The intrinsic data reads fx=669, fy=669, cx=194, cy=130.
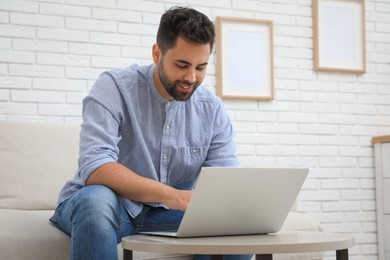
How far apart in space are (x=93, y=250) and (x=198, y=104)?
30.3 inches

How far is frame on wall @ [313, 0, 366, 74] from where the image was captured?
3.83 m


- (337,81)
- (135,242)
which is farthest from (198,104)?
(337,81)

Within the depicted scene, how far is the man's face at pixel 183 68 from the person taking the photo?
205 centimetres

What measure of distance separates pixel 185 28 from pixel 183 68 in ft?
0.41

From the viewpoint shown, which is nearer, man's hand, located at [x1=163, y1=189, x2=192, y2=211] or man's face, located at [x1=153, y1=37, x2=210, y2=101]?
man's hand, located at [x1=163, y1=189, x2=192, y2=211]

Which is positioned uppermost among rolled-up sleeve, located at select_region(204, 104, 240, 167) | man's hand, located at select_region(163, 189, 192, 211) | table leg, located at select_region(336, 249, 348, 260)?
rolled-up sleeve, located at select_region(204, 104, 240, 167)

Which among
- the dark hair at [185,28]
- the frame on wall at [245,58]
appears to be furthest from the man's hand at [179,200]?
the frame on wall at [245,58]

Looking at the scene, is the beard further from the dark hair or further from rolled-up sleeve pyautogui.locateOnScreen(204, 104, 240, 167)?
rolled-up sleeve pyautogui.locateOnScreen(204, 104, 240, 167)

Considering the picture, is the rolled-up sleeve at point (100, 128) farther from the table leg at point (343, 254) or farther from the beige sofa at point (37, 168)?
the table leg at point (343, 254)

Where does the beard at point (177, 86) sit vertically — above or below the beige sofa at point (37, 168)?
above

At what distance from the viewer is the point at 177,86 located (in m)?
2.10

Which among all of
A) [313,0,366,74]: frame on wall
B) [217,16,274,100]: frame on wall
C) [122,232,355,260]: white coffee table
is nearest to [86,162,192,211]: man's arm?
[122,232,355,260]: white coffee table

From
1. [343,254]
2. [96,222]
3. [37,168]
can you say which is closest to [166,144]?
[96,222]

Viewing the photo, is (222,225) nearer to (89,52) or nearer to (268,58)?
(89,52)
